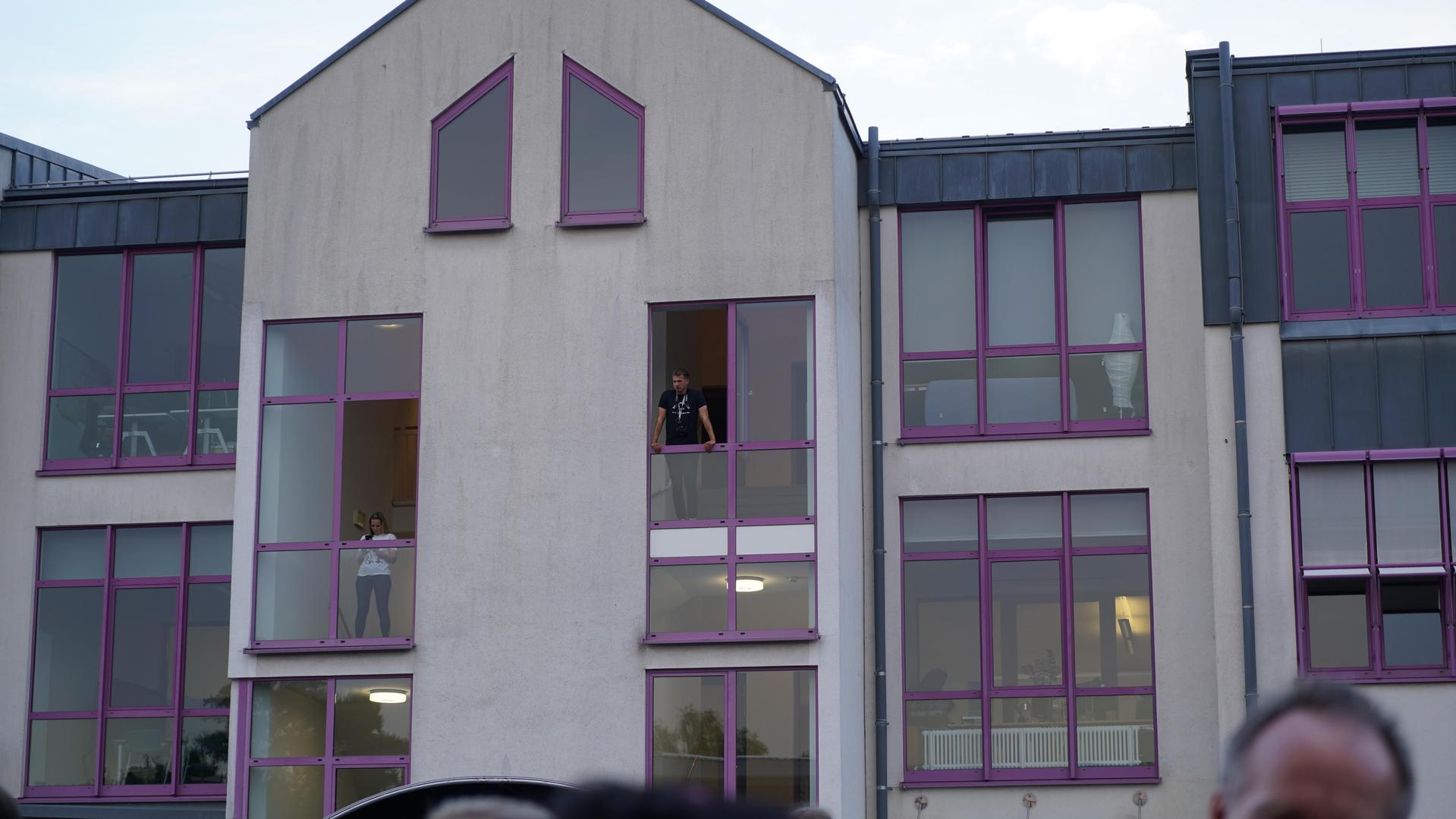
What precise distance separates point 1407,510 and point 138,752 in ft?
43.4

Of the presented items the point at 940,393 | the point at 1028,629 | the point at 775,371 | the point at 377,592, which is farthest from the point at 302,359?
the point at 1028,629

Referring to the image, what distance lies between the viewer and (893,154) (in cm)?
2073

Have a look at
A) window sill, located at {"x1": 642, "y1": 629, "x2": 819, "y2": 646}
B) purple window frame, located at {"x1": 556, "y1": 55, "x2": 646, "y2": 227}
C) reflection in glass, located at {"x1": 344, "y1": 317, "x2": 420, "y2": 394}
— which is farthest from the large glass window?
purple window frame, located at {"x1": 556, "y1": 55, "x2": 646, "y2": 227}

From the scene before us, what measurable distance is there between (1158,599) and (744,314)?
198 inches

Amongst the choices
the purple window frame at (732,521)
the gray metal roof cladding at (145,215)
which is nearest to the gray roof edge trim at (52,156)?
the gray metal roof cladding at (145,215)

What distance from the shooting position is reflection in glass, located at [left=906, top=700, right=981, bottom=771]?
19.7 meters

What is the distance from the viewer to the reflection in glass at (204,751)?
815 inches

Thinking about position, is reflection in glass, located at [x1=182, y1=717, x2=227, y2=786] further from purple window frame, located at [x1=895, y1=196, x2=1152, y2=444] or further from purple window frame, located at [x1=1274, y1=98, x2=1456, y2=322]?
purple window frame, located at [x1=1274, y1=98, x2=1456, y2=322]

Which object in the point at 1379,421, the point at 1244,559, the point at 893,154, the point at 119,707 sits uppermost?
the point at 893,154

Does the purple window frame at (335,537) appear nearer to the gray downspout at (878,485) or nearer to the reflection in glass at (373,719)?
the reflection in glass at (373,719)

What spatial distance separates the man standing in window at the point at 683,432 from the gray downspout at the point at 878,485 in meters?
2.22

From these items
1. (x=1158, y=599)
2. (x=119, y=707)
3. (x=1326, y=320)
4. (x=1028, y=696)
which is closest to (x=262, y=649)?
(x=119, y=707)

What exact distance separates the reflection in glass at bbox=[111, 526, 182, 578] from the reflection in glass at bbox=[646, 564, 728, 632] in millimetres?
5842

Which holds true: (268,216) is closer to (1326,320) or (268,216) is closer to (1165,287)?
(1165,287)
